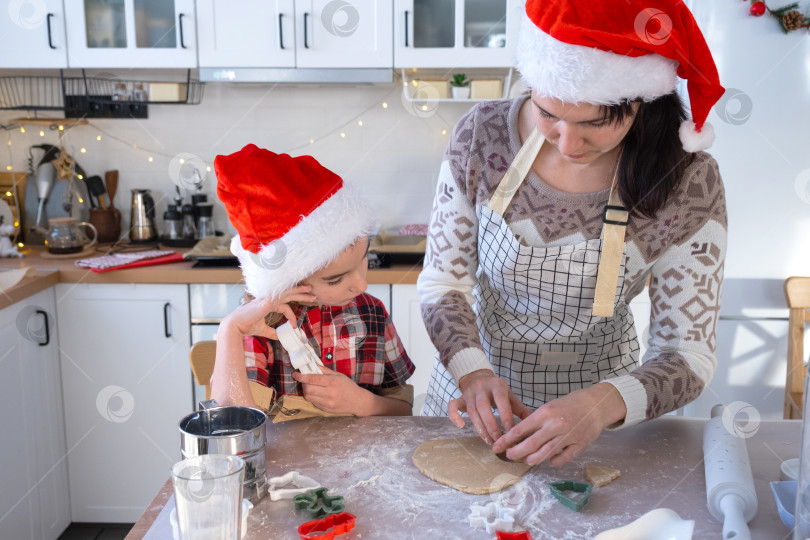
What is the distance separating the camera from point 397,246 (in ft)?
7.38

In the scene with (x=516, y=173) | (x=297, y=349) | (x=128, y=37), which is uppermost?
(x=128, y=37)

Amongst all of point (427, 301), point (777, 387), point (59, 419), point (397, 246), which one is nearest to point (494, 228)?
point (427, 301)

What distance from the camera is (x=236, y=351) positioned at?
104 centimetres

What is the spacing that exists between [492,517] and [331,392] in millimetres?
359

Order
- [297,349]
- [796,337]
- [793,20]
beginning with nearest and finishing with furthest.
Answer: [297,349] < [796,337] < [793,20]

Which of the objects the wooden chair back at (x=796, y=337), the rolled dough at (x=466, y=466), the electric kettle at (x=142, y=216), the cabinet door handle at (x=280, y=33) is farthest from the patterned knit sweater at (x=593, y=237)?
the electric kettle at (x=142, y=216)

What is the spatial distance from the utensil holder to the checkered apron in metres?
1.73

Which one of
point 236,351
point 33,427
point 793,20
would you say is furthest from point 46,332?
point 793,20

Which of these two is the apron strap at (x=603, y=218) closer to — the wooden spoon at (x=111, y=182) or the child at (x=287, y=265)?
the child at (x=287, y=265)

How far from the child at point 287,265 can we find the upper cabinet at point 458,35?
1.24 meters

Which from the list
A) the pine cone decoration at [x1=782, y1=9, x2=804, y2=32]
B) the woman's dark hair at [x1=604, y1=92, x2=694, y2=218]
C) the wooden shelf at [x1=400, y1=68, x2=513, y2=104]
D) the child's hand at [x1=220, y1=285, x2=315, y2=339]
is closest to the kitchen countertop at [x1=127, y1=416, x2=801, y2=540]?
the child's hand at [x1=220, y1=285, x2=315, y2=339]

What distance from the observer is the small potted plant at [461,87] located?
238cm

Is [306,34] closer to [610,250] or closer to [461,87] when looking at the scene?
[461,87]

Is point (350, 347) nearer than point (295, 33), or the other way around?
point (350, 347)
